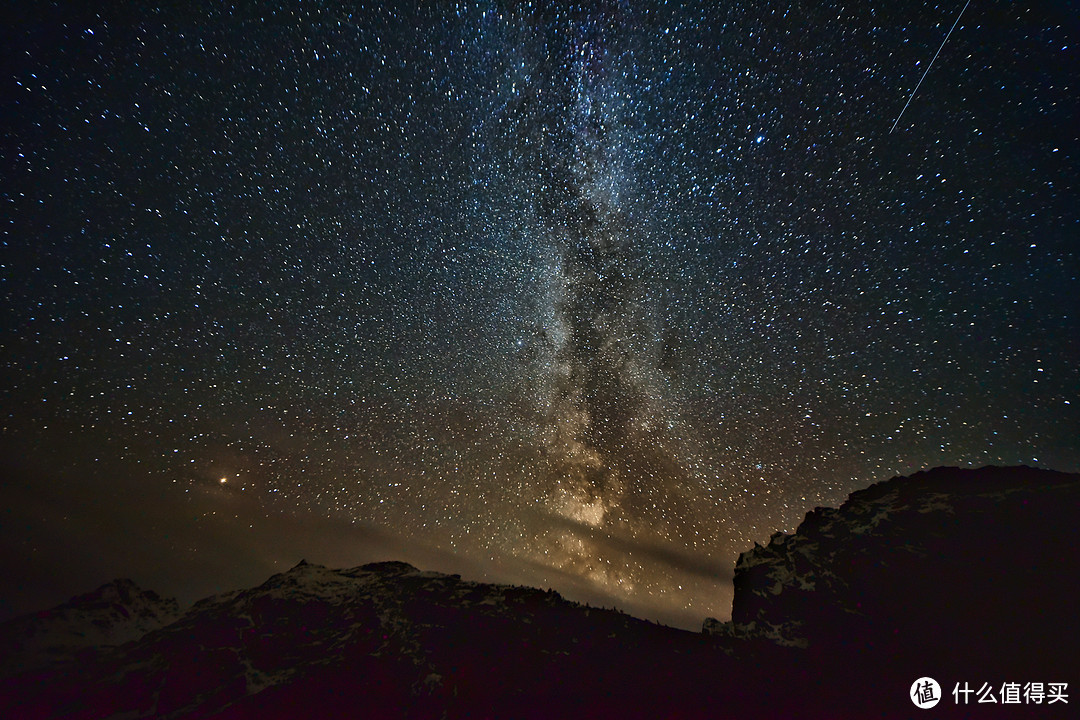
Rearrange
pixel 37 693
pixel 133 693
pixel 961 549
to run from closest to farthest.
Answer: pixel 961 549
pixel 133 693
pixel 37 693

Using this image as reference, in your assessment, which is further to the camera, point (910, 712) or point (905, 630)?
point (905, 630)

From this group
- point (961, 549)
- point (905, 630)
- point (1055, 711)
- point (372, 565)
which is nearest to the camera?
point (1055, 711)

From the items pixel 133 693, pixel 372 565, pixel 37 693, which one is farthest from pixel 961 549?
pixel 37 693

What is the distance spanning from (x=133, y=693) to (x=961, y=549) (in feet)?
430

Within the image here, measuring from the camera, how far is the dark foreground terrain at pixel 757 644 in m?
37.1

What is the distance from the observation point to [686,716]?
1508 inches

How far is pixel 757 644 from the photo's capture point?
48.8 meters

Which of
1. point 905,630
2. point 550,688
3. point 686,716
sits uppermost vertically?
point 905,630

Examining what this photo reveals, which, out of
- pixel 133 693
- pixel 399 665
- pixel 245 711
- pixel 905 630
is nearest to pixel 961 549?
pixel 905 630

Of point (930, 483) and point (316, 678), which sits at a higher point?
point (930, 483)

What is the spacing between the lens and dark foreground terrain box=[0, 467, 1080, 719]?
37.1 metres

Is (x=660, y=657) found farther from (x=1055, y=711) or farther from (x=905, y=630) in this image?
(x=1055, y=711)

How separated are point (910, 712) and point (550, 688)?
115ft

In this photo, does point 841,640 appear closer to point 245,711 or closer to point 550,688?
point 550,688
